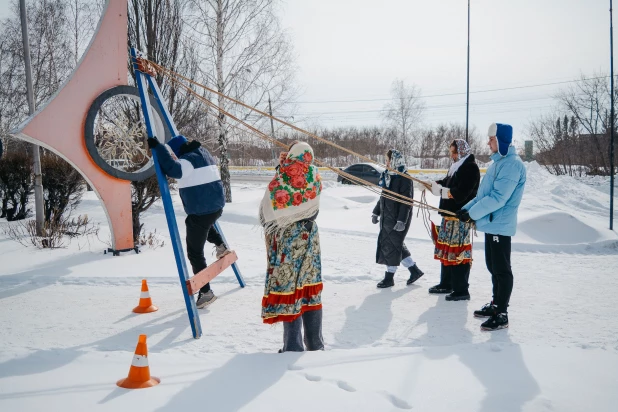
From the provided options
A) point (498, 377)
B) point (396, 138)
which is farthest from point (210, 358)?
point (396, 138)

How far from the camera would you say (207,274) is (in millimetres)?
4547

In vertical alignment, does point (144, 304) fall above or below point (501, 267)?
below

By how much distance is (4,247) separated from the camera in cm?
731

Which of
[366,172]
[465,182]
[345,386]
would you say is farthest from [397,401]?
[366,172]

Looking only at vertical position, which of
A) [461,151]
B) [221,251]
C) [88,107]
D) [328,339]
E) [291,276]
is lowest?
[328,339]

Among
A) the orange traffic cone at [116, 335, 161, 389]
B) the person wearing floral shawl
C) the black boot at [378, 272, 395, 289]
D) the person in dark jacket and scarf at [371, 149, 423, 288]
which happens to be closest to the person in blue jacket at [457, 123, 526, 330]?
the person in dark jacket and scarf at [371, 149, 423, 288]

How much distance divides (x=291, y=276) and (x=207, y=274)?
1.60 m

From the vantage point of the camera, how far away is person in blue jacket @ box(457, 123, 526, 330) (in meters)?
4.11

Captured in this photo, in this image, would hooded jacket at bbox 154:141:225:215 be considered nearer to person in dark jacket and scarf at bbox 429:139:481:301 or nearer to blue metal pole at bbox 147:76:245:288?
blue metal pole at bbox 147:76:245:288

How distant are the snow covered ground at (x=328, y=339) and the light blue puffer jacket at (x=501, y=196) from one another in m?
0.96

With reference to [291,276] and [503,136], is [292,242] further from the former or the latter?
[503,136]

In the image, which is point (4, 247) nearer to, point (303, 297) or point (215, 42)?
point (303, 297)

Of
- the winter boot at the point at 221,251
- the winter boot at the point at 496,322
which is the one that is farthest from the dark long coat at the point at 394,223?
the winter boot at the point at 221,251

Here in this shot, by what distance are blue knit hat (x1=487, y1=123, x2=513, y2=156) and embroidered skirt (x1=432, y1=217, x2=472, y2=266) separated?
107 centimetres
